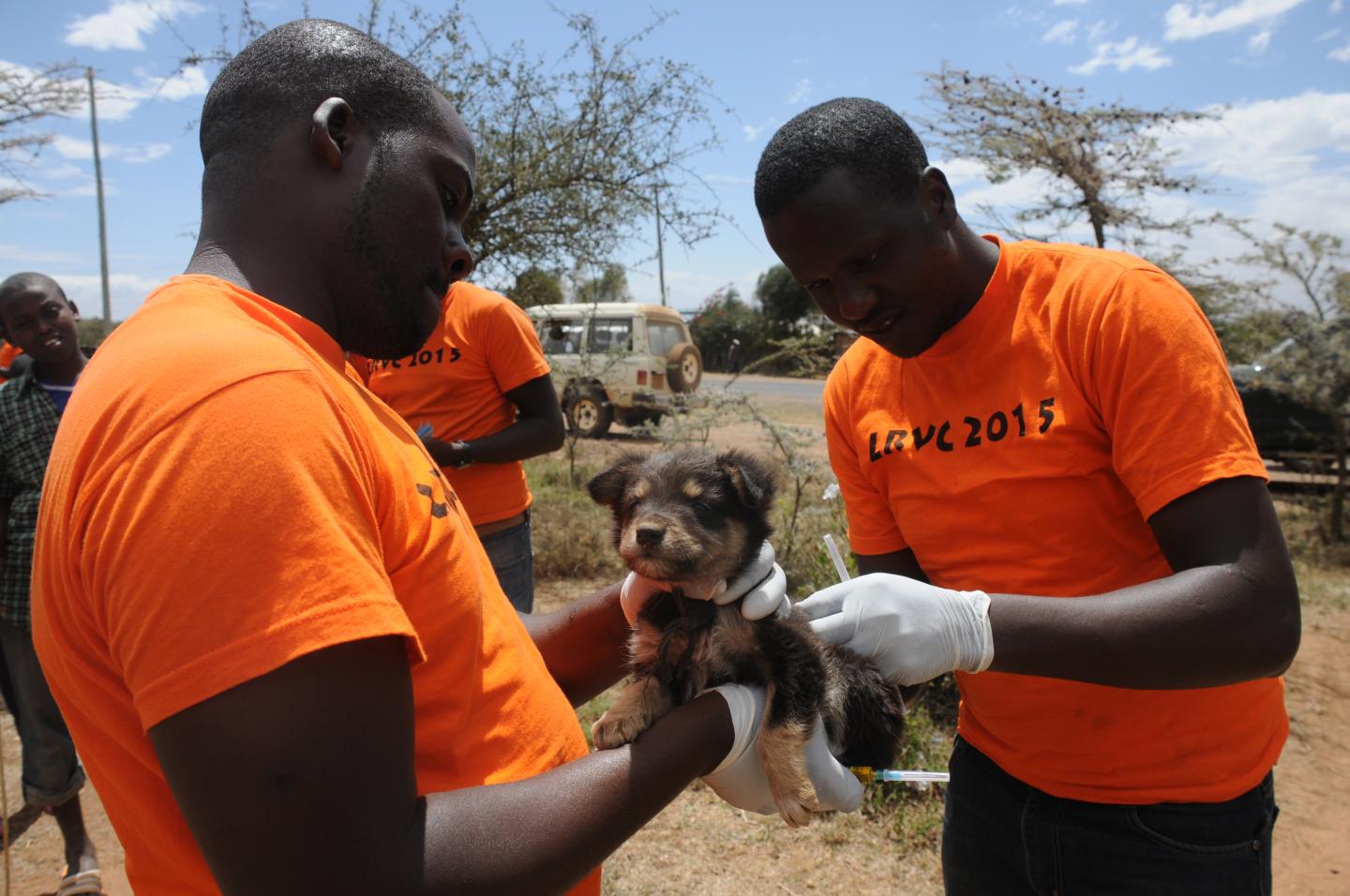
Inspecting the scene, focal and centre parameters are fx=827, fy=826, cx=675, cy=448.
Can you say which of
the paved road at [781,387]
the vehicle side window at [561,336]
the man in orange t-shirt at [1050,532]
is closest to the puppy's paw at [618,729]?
the man in orange t-shirt at [1050,532]

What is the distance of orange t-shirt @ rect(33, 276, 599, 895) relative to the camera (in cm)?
99

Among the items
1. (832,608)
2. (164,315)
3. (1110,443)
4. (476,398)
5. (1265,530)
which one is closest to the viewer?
(164,315)

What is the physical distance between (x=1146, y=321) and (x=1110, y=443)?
321 mm

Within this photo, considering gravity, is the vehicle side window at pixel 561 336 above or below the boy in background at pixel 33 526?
above

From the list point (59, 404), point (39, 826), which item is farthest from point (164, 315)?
point (39, 826)

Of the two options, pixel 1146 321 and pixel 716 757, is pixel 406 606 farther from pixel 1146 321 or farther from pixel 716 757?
pixel 1146 321

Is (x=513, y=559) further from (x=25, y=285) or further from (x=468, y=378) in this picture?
(x=25, y=285)

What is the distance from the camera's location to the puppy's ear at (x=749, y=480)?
2.62 metres

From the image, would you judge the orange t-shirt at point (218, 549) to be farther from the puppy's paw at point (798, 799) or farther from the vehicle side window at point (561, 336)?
the vehicle side window at point (561, 336)

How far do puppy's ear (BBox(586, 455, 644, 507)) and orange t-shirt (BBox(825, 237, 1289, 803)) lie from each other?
904 millimetres

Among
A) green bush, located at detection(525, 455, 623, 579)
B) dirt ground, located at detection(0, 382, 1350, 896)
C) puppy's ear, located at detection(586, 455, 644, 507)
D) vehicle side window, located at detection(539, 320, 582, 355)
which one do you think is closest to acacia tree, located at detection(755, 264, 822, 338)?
vehicle side window, located at detection(539, 320, 582, 355)

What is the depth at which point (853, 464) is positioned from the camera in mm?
2650

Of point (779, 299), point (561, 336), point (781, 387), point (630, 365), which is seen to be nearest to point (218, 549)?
point (561, 336)

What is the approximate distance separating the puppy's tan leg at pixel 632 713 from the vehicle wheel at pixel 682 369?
15818mm
